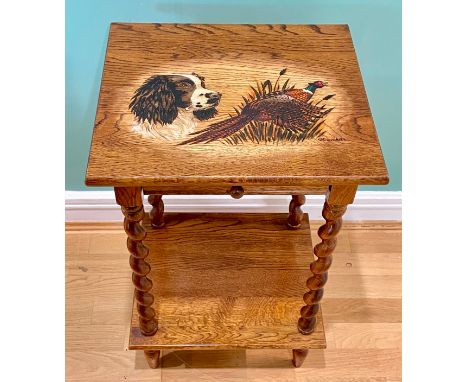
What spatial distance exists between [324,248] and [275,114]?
25 centimetres

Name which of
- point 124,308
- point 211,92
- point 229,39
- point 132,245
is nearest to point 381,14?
point 229,39

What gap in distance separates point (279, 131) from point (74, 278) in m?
0.84

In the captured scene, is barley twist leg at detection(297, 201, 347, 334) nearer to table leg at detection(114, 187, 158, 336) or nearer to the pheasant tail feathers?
the pheasant tail feathers

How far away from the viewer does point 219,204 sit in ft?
5.80

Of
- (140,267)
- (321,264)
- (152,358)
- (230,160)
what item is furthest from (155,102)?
(152,358)

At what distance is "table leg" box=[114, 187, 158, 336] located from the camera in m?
1.04

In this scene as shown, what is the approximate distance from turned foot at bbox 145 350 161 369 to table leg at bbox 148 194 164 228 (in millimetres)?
275

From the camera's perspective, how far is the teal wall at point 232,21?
1379mm

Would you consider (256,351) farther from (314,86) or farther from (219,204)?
(314,86)

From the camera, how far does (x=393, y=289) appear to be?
1.69m

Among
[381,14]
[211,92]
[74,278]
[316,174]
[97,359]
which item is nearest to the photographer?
[316,174]

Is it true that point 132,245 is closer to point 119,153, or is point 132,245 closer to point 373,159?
point 119,153

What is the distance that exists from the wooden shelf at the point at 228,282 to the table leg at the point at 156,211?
0.02 metres

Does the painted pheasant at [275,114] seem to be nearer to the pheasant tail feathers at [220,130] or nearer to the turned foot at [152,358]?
the pheasant tail feathers at [220,130]
